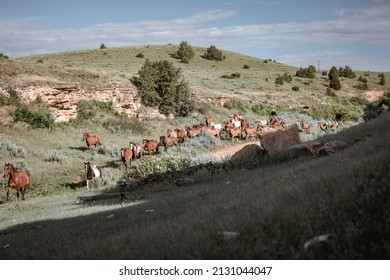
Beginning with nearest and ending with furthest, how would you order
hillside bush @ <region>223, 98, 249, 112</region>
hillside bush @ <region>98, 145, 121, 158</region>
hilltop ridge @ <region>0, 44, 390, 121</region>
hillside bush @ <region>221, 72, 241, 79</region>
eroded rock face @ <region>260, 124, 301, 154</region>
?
eroded rock face @ <region>260, 124, 301, 154</region> → hillside bush @ <region>98, 145, 121, 158</region> → hilltop ridge @ <region>0, 44, 390, 121</region> → hillside bush @ <region>223, 98, 249, 112</region> → hillside bush @ <region>221, 72, 241, 79</region>

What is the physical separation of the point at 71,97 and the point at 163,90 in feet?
31.2

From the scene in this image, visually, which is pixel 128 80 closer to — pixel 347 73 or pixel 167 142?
pixel 167 142

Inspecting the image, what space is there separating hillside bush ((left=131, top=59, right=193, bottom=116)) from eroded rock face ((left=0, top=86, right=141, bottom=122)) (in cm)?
131

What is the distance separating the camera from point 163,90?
129 feet

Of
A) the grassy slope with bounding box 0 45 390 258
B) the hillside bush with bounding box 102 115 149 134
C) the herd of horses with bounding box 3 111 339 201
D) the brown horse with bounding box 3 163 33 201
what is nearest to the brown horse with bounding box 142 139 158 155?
the herd of horses with bounding box 3 111 339 201

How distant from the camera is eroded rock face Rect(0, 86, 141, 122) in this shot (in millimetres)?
32250

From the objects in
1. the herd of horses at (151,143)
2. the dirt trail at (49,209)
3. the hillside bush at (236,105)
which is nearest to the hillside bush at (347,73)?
the hillside bush at (236,105)

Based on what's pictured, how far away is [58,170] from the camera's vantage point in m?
21.0

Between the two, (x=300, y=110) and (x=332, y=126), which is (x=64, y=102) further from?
(x=300, y=110)

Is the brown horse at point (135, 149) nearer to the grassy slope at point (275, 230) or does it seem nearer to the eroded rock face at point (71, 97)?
the eroded rock face at point (71, 97)

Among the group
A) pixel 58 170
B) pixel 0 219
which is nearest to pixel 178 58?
pixel 58 170

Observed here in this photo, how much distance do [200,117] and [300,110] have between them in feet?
54.5

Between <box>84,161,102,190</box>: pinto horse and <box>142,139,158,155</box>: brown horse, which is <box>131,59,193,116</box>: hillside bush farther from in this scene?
<box>84,161,102,190</box>: pinto horse

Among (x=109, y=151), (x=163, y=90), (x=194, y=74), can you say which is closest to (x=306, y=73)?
(x=194, y=74)
